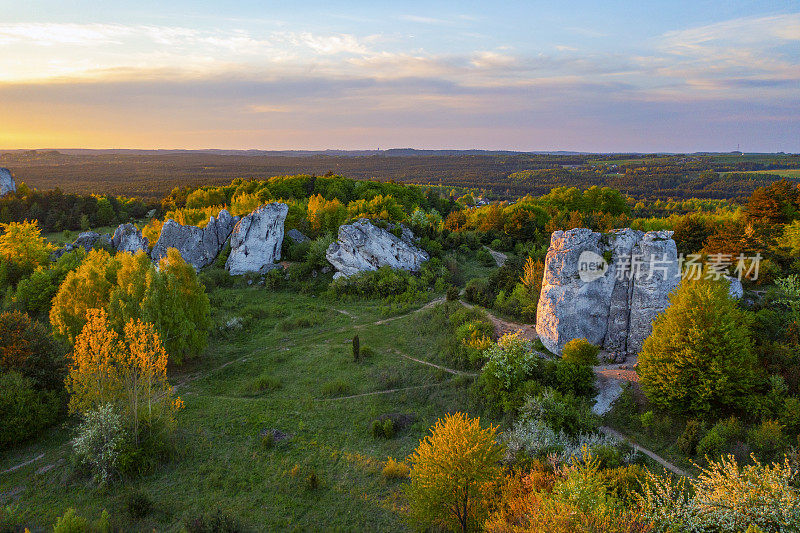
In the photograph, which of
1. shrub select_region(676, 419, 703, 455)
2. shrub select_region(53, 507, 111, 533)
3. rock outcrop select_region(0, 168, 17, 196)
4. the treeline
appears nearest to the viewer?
shrub select_region(53, 507, 111, 533)

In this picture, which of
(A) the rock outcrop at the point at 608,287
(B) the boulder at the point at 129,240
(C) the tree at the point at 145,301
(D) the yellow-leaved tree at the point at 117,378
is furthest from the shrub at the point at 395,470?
(B) the boulder at the point at 129,240

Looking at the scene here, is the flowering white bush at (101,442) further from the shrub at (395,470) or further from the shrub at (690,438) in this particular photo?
the shrub at (690,438)

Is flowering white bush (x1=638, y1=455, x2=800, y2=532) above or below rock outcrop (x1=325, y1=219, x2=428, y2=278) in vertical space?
below

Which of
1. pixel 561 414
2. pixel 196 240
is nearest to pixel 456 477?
pixel 561 414

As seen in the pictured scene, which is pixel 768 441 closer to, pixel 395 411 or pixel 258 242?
pixel 395 411

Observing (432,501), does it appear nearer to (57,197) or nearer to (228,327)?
(228,327)

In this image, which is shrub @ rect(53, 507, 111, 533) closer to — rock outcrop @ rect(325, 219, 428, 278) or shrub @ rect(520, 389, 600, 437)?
shrub @ rect(520, 389, 600, 437)

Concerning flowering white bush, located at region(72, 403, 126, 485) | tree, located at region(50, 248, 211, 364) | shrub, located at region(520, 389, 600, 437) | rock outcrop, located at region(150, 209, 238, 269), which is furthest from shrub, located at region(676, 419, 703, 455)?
rock outcrop, located at region(150, 209, 238, 269)

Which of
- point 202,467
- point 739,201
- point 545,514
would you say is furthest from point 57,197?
point 739,201
